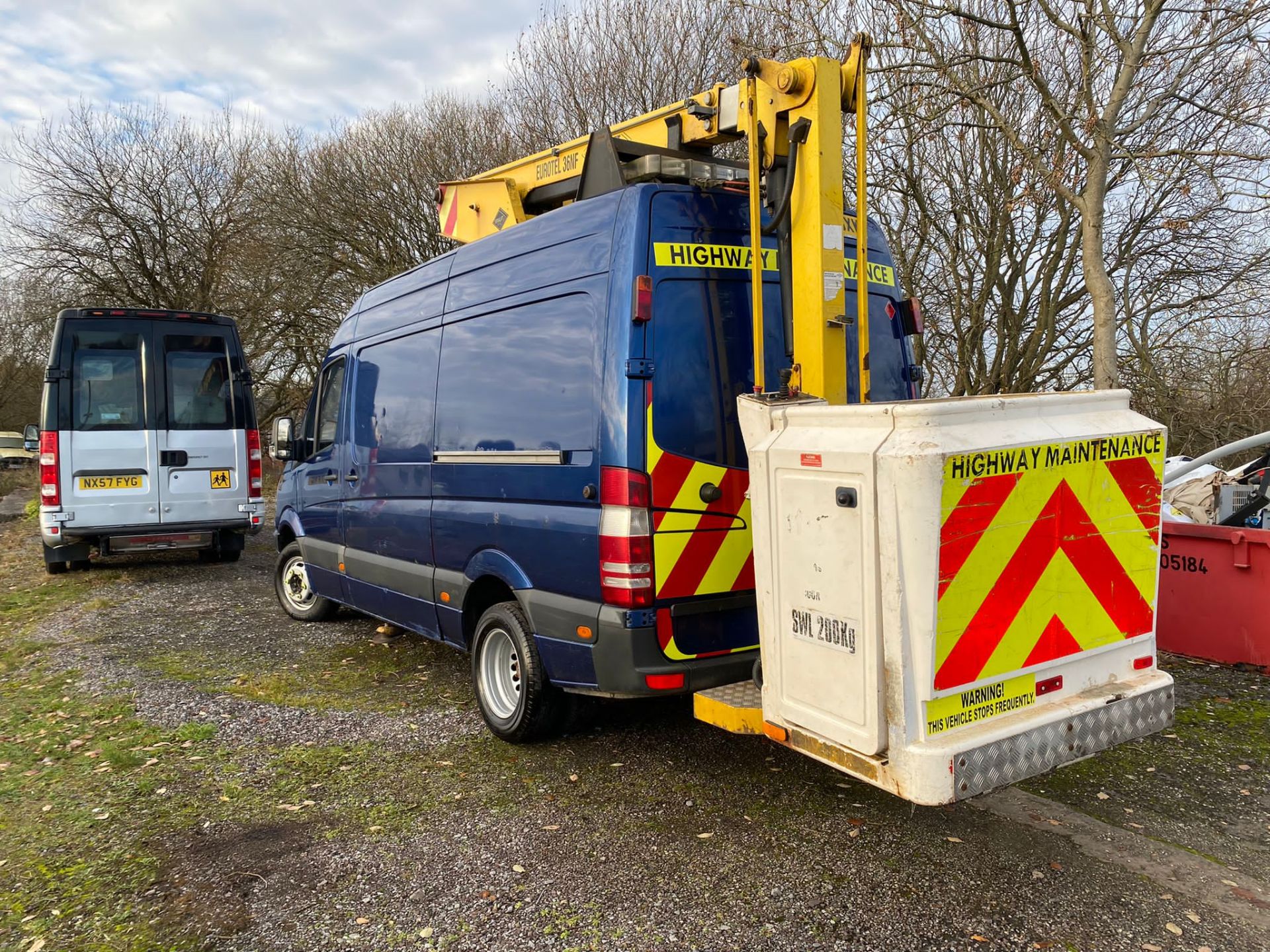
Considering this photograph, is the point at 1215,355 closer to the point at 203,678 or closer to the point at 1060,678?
the point at 1060,678

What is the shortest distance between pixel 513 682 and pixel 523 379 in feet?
5.21

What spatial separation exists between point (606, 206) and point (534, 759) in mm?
2697

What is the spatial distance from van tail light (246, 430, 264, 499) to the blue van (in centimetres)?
589

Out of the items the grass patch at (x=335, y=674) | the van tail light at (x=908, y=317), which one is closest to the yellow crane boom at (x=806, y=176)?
the van tail light at (x=908, y=317)

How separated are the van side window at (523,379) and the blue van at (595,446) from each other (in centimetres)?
1

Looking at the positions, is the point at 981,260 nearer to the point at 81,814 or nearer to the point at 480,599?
the point at 480,599

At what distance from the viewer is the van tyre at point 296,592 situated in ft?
25.3

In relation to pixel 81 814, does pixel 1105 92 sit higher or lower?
higher

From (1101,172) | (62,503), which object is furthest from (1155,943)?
(62,503)

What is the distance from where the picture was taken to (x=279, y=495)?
766cm

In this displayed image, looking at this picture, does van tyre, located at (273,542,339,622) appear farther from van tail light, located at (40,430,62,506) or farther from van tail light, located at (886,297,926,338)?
van tail light, located at (886,297,926,338)

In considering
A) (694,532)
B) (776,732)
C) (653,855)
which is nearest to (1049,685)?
(776,732)

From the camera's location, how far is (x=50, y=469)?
960 cm

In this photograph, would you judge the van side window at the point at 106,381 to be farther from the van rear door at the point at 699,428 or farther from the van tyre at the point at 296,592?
the van rear door at the point at 699,428
